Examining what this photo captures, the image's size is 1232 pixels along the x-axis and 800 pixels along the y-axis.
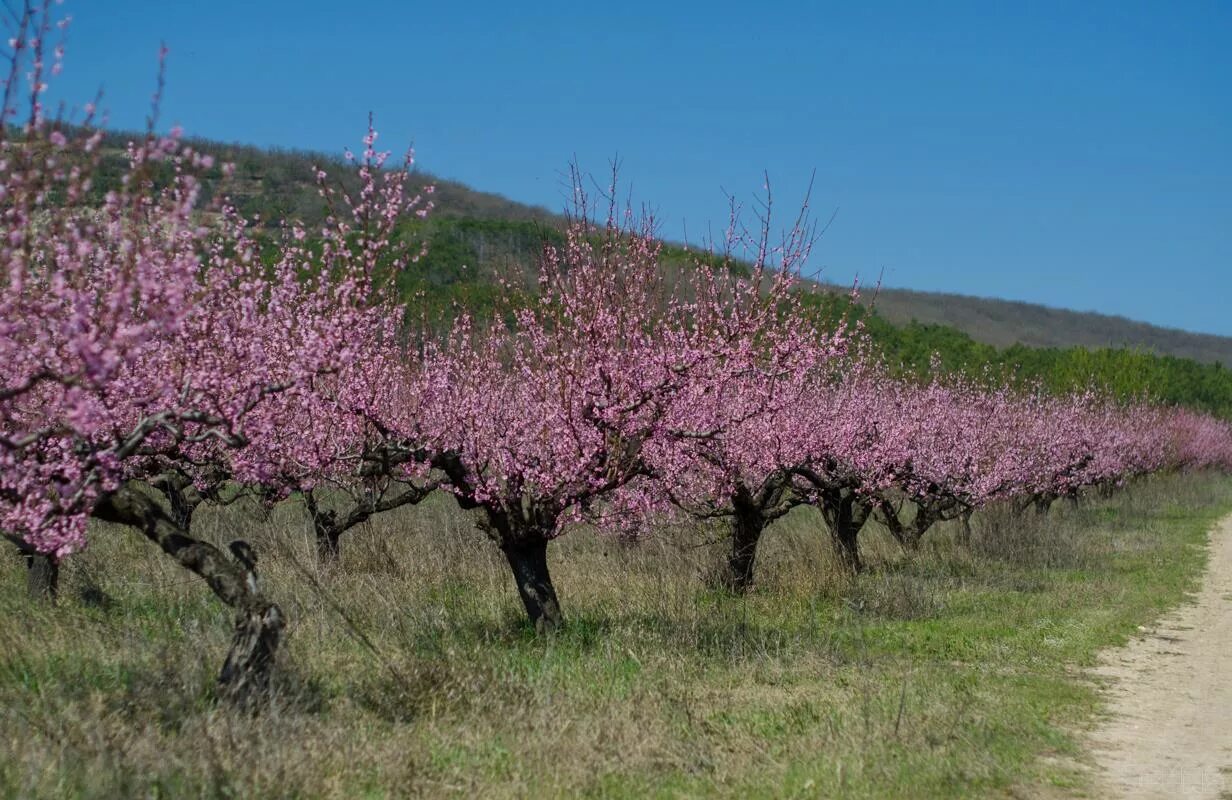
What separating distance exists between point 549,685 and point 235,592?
245 cm

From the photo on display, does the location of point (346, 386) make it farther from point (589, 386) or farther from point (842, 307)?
point (842, 307)

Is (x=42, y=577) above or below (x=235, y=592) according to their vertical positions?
below

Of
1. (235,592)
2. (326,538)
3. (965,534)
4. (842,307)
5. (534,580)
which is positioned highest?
(842,307)

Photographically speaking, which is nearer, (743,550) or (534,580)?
(534,580)

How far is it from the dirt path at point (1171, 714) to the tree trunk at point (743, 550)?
16.0 ft

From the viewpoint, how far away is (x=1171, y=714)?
33.4 ft

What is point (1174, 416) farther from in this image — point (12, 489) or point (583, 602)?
point (12, 489)

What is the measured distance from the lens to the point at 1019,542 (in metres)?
22.6

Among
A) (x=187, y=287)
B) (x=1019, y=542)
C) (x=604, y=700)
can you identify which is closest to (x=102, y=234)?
(x=187, y=287)

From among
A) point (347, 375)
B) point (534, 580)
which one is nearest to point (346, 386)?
point (347, 375)

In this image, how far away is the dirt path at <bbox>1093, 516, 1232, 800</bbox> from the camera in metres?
7.90

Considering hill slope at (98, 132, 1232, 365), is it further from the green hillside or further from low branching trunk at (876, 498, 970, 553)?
low branching trunk at (876, 498, 970, 553)

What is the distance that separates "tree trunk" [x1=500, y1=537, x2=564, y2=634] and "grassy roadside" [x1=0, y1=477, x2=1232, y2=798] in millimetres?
265

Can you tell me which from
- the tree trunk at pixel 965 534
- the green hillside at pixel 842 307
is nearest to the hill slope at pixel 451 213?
the green hillside at pixel 842 307
